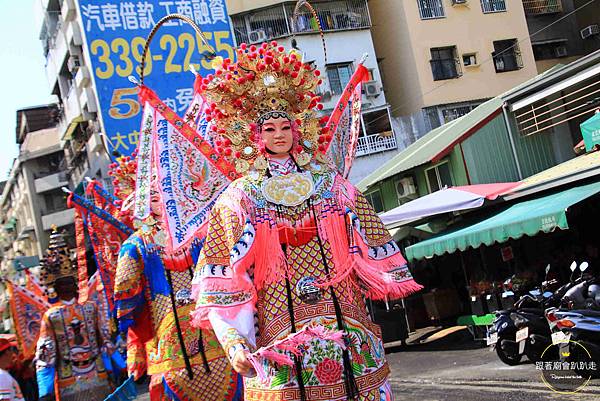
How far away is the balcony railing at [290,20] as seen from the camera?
30.1 metres

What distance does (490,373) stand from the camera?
33.4 ft

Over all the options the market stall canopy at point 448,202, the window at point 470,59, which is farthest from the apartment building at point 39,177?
the market stall canopy at point 448,202

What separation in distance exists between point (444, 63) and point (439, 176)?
42.9 ft

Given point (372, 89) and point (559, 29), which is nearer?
point (372, 89)

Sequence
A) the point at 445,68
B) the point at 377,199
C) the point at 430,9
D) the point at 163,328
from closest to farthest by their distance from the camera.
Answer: the point at 163,328
the point at 377,199
the point at 445,68
the point at 430,9

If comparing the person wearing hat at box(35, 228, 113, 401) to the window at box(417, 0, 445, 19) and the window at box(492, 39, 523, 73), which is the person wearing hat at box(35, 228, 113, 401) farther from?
the window at box(492, 39, 523, 73)

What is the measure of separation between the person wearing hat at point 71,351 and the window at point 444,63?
24437mm

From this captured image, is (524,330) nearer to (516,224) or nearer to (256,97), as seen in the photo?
(516,224)

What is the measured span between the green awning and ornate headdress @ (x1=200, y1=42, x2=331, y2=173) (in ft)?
25.0

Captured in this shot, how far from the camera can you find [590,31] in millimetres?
29500

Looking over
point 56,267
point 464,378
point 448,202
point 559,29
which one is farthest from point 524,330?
point 559,29

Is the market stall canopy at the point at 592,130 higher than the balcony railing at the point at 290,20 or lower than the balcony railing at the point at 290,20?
lower

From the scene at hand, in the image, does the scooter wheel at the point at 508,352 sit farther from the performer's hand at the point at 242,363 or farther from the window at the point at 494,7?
the window at the point at 494,7

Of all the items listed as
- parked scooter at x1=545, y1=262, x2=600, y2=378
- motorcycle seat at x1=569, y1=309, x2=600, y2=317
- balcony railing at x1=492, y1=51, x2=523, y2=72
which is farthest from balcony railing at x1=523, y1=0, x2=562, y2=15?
motorcycle seat at x1=569, y1=309, x2=600, y2=317
